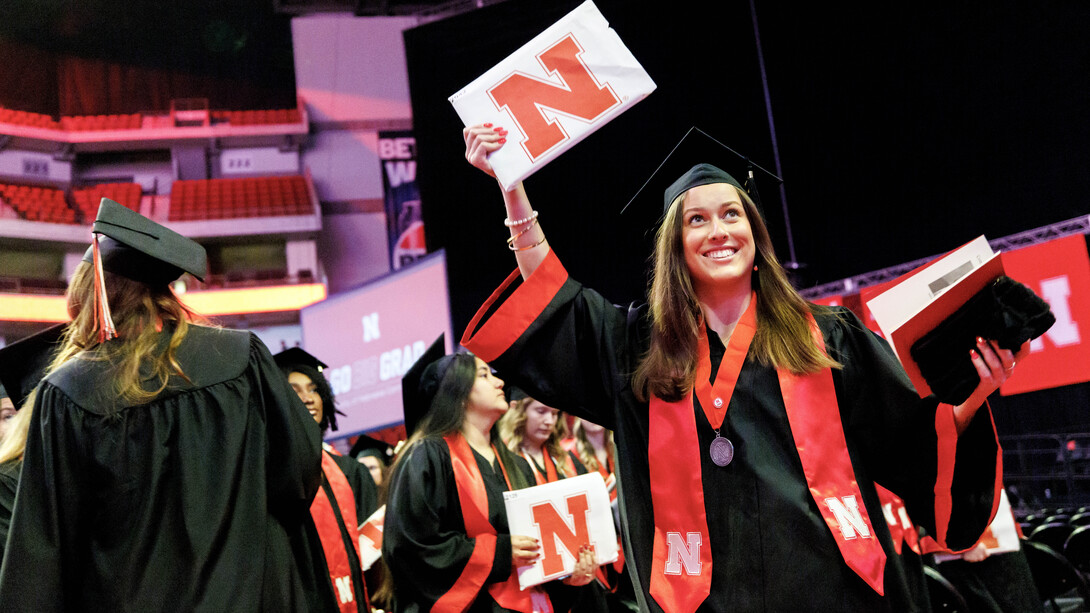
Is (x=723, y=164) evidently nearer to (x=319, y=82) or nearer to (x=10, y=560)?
(x=10, y=560)

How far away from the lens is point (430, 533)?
352 cm

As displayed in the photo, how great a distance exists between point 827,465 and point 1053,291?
8.26 m

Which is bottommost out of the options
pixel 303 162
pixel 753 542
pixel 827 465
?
pixel 753 542

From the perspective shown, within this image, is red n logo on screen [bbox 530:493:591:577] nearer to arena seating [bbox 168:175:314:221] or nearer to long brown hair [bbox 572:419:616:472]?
long brown hair [bbox 572:419:616:472]

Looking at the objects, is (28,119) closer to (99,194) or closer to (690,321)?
(99,194)

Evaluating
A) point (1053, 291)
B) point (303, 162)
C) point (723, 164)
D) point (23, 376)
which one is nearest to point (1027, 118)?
point (1053, 291)

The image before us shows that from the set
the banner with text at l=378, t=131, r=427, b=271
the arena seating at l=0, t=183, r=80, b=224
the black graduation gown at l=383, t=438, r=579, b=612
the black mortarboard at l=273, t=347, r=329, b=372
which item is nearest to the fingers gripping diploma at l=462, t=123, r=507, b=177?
the black graduation gown at l=383, t=438, r=579, b=612

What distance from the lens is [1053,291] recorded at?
865cm

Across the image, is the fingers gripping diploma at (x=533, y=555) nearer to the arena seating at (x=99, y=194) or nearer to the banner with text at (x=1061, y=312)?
the banner with text at (x=1061, y=312)

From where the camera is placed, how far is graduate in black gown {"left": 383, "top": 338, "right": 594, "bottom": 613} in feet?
11.4

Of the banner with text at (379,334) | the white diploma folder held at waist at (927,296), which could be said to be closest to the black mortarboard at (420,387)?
the white diploma folder held at waist at (927,296)

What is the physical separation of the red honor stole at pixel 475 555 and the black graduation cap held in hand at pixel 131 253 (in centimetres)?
176

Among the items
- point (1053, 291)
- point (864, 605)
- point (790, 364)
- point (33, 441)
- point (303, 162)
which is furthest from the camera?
point (303, 162)

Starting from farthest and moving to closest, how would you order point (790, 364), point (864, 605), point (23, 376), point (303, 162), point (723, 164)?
point (303, 162), point (23, 376), point (723, 164), point (790, 364), point (864, 605)
